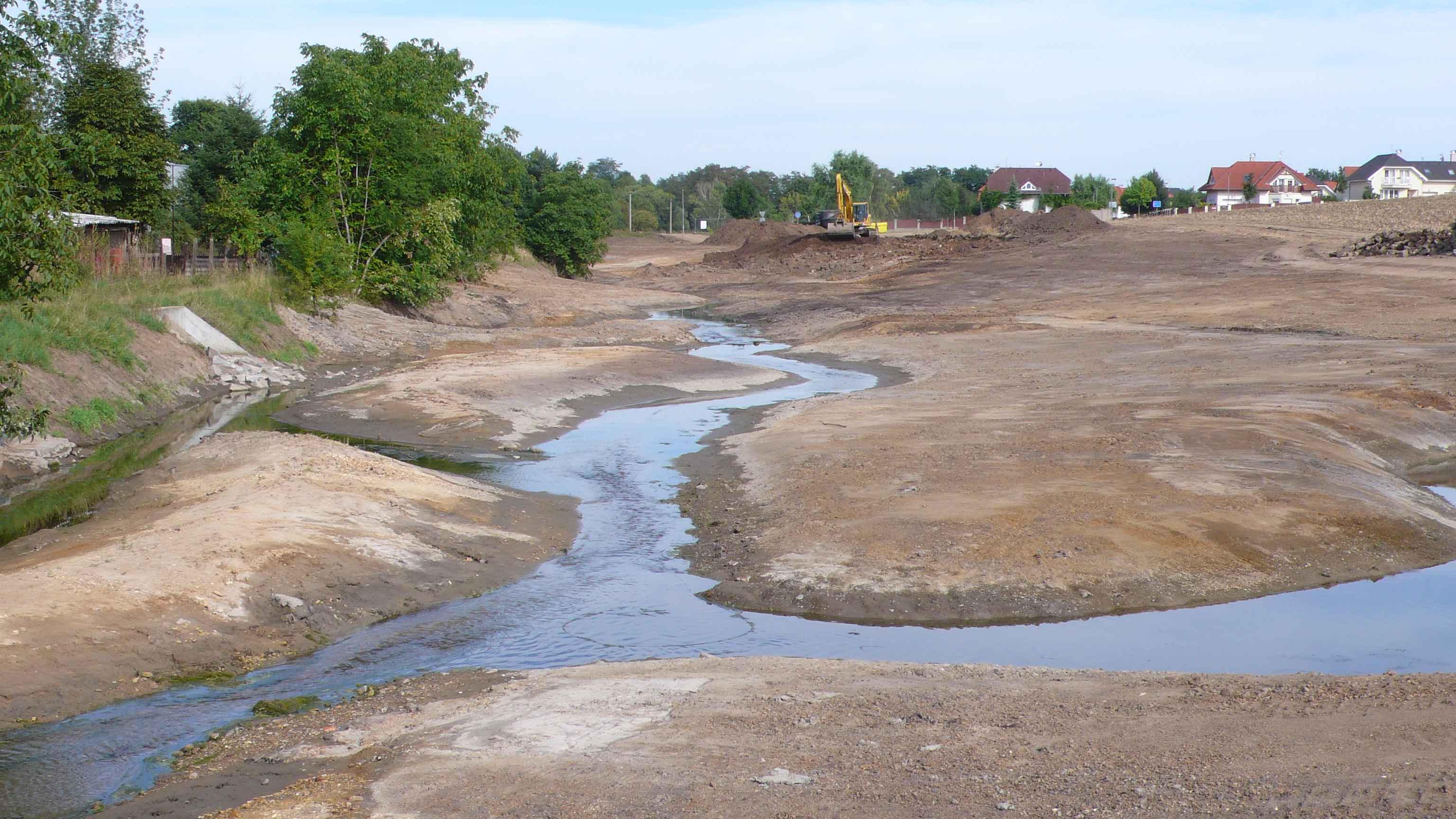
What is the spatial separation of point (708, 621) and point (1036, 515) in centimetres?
418

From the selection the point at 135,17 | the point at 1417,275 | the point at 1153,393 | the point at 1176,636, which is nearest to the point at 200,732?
the point at 1176,636

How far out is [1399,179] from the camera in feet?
400

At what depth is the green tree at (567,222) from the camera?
6500 cm

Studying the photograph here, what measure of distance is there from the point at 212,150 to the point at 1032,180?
104 meters

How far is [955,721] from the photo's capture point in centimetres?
708

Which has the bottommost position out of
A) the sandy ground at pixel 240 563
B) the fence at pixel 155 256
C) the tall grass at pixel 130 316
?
the sandy ground at pixel 240 563

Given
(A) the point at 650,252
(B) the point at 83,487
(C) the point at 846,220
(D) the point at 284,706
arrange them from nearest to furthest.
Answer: (D) the point at 284,706, (B) the point at 83,487, (C) the point at 846,220, (A) the point at 650,252

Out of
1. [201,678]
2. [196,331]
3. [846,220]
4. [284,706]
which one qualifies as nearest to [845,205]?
[846,220]

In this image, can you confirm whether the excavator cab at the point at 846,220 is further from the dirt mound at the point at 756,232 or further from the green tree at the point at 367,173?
the green tree at the point at 367,173

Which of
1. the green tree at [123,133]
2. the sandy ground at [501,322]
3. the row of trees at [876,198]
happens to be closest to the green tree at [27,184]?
the sandy ground at [501,322]

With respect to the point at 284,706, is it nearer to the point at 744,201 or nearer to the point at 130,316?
the point at 130,316

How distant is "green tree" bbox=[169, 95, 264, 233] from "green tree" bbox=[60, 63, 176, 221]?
4564 mm

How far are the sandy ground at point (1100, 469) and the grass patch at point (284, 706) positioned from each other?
14.2ft

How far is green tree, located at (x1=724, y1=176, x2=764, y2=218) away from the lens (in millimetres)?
119688
